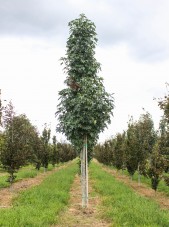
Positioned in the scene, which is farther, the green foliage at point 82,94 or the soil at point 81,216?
the green foliage at point 82,94

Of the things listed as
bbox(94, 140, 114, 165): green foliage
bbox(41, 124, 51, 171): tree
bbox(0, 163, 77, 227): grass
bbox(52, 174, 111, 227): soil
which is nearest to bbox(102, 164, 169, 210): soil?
bbox(52, 174, 111, 227): soil

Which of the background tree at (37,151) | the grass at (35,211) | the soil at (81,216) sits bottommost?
the soil at (81,216)

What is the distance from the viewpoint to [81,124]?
14.2 m

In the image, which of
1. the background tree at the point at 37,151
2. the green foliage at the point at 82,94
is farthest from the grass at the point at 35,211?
the background tree at the point at 37,151

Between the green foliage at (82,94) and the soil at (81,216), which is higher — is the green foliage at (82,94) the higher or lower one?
the higher one

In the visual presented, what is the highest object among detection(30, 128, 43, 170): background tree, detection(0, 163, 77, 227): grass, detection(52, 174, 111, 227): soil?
detection(30, 128, 43, 170): background tree

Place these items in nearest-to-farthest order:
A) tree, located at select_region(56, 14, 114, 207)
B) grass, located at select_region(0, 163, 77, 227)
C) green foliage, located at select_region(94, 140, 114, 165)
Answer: grass, located at select_region(0, 163, 77, 227) < tree, located at select_region(56, 14, 114, 207) < green foliage, located at select_region(94, 140, 114, 165)

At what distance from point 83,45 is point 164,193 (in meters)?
10.8

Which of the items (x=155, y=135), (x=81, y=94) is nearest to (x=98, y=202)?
(x=81, y=94)

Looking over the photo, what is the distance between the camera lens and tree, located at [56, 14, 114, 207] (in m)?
14.1

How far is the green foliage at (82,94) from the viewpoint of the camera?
1410cm

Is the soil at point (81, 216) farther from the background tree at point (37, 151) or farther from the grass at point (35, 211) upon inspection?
the background tree at point (37, 151)

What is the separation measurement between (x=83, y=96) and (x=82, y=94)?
16.1 inches

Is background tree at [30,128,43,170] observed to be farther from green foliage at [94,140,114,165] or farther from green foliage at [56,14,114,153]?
green foliage at [56,14,114,153]
